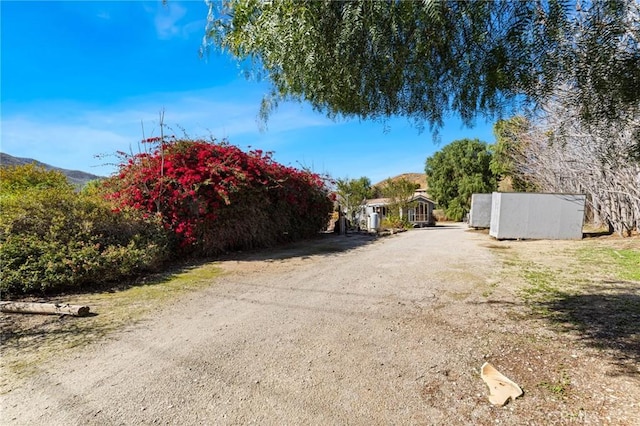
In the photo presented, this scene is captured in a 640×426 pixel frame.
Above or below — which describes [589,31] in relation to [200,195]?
above

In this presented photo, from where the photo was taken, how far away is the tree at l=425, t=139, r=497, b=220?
2886 cm

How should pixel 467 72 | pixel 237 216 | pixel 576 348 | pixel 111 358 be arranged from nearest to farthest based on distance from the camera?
pixel 467 72 → pixel 111 358 → pixel 576 348 → pixel 237 216

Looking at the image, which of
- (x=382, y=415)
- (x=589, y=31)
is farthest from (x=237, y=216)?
(x=589, y=31)

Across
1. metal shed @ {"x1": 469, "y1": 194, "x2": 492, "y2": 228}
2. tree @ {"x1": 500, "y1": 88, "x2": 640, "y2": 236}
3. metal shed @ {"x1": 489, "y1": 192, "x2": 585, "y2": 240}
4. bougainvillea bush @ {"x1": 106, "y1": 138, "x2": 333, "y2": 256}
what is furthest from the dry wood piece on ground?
metal shed @ {"x1": 469, "y1": 194, "x2": 492, "y2": 228}

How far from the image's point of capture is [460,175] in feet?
98.8

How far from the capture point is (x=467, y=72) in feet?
7.16

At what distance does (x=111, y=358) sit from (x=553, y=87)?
13.3ft

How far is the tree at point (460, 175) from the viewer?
28.9 m

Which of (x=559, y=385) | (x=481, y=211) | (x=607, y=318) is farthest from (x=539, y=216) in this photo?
(x=559, y=385)

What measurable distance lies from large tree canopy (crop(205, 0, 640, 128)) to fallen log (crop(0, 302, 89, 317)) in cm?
351

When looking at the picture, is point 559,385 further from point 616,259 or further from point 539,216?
point 539,216

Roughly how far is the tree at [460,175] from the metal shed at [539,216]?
16374 mm

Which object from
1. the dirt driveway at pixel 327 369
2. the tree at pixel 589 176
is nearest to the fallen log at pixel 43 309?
the dirt driveway at pixel 327 369

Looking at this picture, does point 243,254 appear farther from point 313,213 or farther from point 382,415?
point 382,415
